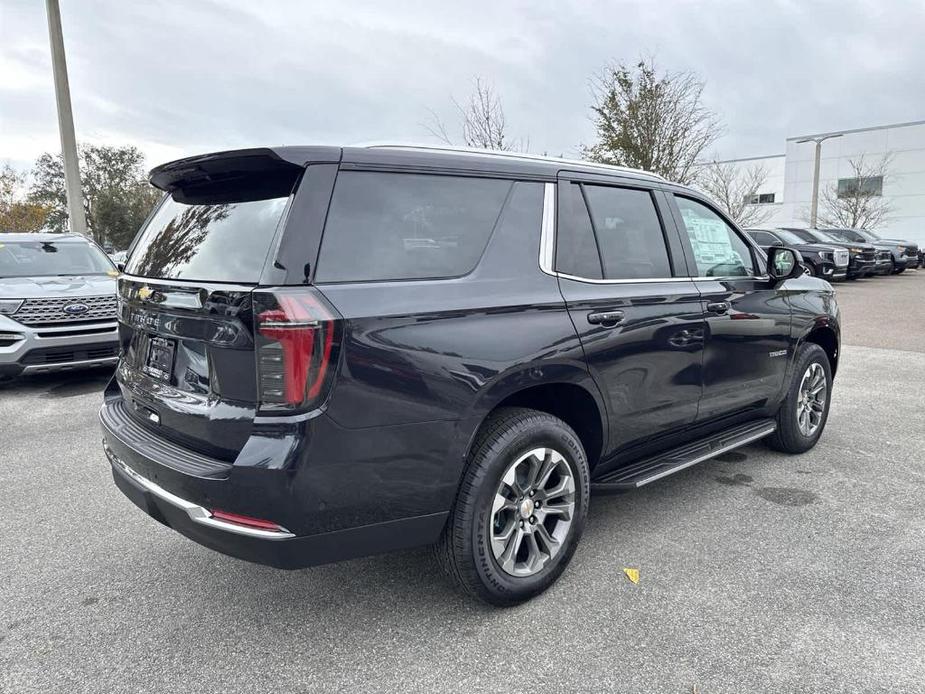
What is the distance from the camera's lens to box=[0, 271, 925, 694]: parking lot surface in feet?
7.75

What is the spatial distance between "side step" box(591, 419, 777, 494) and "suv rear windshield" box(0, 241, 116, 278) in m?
6.95

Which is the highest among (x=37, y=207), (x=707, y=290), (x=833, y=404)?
(x=37, y=207)

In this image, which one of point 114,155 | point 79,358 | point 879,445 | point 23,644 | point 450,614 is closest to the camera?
point 23,644

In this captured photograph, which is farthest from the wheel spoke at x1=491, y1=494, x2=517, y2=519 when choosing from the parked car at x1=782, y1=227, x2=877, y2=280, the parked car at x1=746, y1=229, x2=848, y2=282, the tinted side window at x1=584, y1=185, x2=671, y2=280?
the parked car at x1=782, y1=227, x2=877, y2=280

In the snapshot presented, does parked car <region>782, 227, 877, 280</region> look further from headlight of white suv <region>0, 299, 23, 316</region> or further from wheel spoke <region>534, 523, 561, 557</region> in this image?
headlight of white suv <region>0, 299, 23, 316</region>

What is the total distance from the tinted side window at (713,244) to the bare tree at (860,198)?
40.7 m

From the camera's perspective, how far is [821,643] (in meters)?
2.50

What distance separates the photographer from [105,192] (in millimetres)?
43750

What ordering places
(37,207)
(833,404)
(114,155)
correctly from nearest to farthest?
1. (833,404)
2. (37,207)
3. (114,155)

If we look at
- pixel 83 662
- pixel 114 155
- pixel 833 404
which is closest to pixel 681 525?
pixel 83 662

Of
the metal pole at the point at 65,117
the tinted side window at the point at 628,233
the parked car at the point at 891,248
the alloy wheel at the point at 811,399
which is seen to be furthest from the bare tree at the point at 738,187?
the tinted side window at the point at 628,233

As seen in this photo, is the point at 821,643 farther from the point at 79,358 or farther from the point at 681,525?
the point at 79,358

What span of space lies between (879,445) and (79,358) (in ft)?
24.0

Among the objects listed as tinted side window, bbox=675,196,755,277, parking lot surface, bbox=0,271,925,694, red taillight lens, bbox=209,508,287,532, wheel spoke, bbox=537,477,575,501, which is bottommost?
parking lot surface, bbox=0,271,925,694
